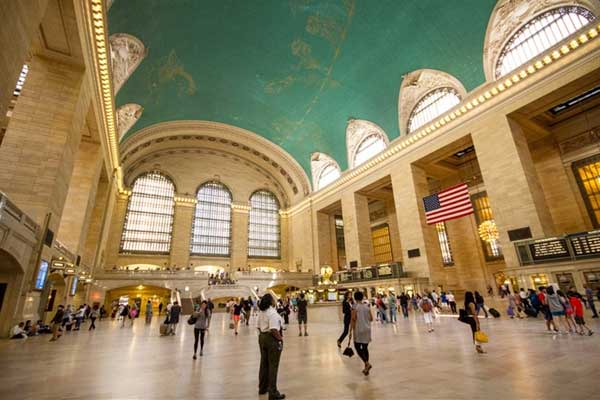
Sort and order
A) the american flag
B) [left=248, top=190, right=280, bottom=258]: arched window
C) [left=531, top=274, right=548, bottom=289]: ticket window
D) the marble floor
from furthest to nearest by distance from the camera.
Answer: [left=248, top=190, right=280, bottom=258]: arched window < the american flag < [left=531, top=274, right=548, bottom=289]: ticket window < the marble floor

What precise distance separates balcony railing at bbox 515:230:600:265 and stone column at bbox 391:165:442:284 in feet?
14.9

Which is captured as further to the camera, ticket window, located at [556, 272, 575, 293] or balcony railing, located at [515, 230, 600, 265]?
ticket window, located at [556, 272, 575, 293]

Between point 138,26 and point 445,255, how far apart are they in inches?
874

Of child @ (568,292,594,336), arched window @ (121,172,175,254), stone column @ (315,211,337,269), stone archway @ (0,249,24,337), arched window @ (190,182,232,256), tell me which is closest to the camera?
child @ (568,292,594,336)

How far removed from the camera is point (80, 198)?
44.8 ft

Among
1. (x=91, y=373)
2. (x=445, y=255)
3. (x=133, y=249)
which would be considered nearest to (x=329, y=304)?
(x=91, y=373)

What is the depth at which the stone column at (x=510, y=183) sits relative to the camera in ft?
A: 38.9

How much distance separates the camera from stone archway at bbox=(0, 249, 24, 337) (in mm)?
7391

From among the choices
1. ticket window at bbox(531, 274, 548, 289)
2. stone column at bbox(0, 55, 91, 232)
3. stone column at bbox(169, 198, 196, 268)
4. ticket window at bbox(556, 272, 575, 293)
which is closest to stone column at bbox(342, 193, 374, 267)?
ticket window at bbox(531, 274, 548, 289)

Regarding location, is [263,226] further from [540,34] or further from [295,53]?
[540,34]

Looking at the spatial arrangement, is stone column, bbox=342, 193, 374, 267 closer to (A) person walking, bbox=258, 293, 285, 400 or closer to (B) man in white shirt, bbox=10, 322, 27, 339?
(B) man in white shirt, bbox=10, 322, 27, 339

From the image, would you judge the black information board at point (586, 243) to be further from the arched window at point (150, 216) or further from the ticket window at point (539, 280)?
the arched window at point (150, 216)

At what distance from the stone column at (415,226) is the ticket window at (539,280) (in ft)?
15.8

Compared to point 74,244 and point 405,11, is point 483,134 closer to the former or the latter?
point 405,11
